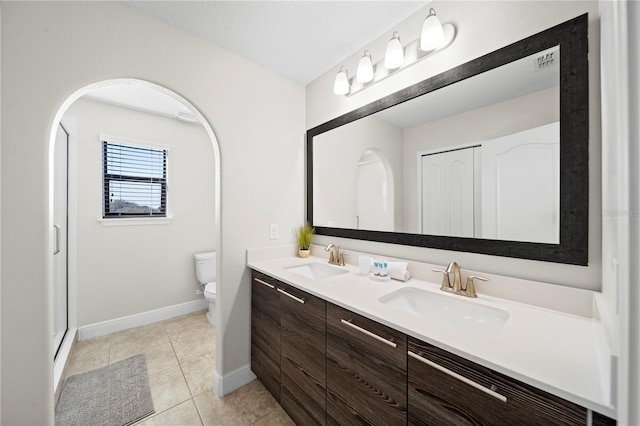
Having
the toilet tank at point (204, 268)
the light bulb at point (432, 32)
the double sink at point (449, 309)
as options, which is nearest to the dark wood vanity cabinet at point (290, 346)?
the double sink at point (449, 309)

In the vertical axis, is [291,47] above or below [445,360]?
above

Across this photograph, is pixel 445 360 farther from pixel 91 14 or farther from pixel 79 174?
pixel 79 174

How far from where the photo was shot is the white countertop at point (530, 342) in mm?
601

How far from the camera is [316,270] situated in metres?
1.95

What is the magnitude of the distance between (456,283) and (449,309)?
5.2 inches

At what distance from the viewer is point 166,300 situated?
2.86 metres

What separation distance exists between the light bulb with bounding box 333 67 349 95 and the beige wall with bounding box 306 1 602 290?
0.09 meters

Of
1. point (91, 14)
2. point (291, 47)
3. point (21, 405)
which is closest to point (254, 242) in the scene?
point (21, 405)

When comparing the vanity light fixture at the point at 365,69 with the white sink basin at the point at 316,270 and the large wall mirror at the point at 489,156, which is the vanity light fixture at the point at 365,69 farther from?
the white sink basin at the point at 316,270

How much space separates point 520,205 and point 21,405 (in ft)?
8.06

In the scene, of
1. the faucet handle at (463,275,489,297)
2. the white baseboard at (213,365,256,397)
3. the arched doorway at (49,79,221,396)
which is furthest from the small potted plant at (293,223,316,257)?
the faucet handle at (463,275,489,297)

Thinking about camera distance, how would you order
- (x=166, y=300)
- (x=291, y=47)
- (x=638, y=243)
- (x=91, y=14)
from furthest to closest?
(x=166, y=300) → (x=291, y=47) → (x=91, y=14) → (x=638, y=243)

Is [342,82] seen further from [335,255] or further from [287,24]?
[335,255]

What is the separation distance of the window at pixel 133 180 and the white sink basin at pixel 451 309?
2.85 m
